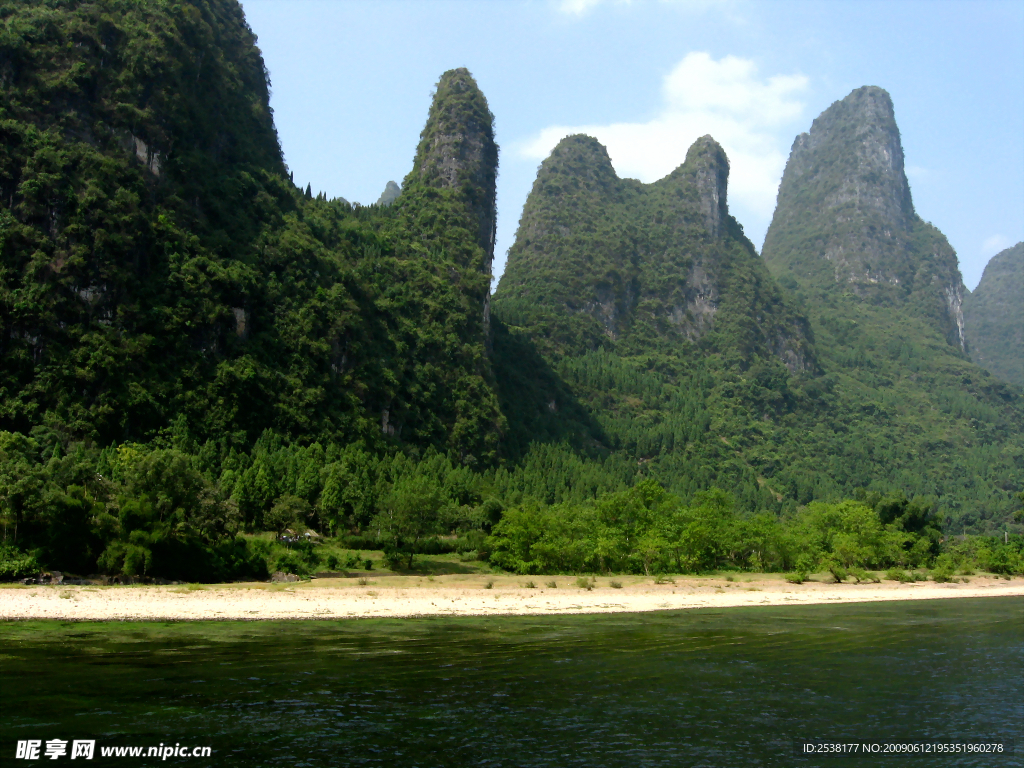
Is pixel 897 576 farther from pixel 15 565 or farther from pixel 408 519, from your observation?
pixel 15 565

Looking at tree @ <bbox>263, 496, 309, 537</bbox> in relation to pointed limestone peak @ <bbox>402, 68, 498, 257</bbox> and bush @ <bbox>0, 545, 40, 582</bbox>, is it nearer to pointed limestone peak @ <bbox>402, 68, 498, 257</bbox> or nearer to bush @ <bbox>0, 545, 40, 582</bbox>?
bush @ <bbox>0, 545, 40, 582</bbox>

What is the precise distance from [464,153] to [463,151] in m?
0.43

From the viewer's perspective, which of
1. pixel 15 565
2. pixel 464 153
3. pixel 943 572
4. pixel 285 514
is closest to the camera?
pixel 15 565

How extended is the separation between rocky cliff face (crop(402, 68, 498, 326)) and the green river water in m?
125

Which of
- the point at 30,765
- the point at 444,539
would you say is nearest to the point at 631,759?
the point at 30,765

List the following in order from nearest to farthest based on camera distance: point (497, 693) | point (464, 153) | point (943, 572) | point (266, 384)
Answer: point (497, 693)
point (943, 572)
point (266, 384)
point (464, 153)

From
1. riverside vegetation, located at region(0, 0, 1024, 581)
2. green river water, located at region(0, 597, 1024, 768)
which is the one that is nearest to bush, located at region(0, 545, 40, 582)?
riverside vegetation, located at region(0, 0, 1024, 581)

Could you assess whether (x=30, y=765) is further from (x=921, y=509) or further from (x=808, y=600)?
(x=921, y=509)

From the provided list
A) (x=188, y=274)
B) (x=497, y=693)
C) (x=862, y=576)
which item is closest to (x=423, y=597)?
(x=497, y=693)

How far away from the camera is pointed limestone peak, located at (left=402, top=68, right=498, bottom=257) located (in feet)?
513

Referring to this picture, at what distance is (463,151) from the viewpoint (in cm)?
15862

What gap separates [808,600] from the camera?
54.6 metres

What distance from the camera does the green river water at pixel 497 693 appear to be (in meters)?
18.7

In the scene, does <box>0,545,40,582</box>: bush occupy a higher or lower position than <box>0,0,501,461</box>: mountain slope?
lower
